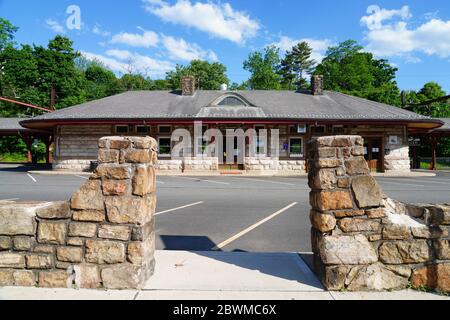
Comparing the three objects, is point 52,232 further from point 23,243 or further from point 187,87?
point 187,87

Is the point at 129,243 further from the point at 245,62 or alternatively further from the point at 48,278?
the point at 245,62

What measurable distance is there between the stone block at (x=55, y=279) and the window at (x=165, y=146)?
17619 mm

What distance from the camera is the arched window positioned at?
73.9 ft

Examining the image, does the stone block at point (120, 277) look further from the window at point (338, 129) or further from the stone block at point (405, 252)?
the window at point (338, 129)

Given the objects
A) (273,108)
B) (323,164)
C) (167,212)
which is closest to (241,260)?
(323,164)

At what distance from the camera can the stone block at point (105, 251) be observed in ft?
10.7

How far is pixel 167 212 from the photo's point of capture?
765cm

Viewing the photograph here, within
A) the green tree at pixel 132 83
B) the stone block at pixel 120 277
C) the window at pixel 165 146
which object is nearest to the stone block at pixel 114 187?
the stone block at pixel 120 277

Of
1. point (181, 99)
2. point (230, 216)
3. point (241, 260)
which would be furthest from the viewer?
point (181, 99)

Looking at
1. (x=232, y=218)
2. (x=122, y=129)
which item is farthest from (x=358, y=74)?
(x=232, y=218)

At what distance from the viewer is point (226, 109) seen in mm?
21828

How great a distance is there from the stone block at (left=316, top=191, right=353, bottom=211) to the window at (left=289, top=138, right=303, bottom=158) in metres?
17.8

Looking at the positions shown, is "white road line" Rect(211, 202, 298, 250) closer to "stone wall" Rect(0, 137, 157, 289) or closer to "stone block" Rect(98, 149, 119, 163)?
"stone wall" Rect(0, 137, 157, 289)
